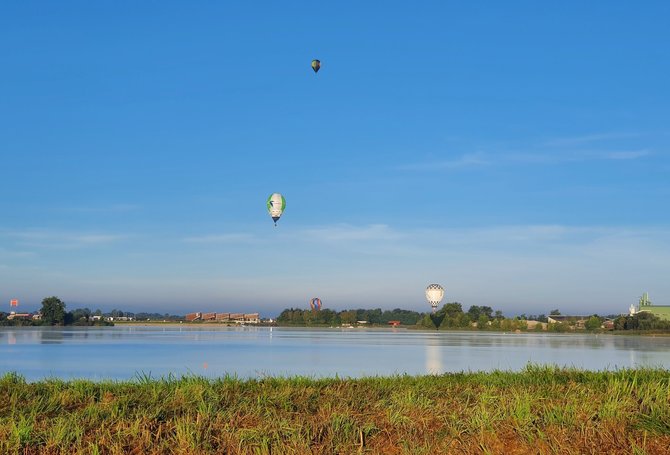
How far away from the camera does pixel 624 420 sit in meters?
9.70

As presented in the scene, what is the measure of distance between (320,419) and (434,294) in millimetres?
121710

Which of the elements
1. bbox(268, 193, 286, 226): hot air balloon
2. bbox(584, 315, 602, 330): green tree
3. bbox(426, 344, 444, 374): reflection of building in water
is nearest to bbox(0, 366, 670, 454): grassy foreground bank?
bbox(426, 344, 444, 374): reflection of building in water

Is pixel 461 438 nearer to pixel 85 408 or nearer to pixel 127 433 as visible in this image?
pixel 127 433

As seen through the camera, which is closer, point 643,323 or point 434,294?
point 434,294

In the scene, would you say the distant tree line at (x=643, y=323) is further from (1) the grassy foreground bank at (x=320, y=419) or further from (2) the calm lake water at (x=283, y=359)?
(1) the grassy foreground bank at (x=320, y=419)

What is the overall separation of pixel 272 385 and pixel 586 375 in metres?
6.66

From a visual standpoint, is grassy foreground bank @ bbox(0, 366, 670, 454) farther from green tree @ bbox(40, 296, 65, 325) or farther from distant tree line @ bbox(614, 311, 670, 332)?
green tree @ bbox(40, 296, 65, 325)

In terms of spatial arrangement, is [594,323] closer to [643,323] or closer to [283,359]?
[643,323]

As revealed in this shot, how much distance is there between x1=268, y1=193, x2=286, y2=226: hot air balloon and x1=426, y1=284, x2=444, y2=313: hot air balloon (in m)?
68.9

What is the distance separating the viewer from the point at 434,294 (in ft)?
427

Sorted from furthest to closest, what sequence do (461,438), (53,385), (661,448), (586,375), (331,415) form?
(586,375) < (53,385) < (331,415) < (461,438) < (661,448)

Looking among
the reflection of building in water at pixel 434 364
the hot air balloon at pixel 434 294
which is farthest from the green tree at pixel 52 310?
the reflection of building in water at pixel 434 364

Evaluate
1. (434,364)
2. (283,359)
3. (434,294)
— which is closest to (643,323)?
(434,294)

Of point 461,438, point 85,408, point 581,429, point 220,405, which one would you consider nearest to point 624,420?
point 581,429
